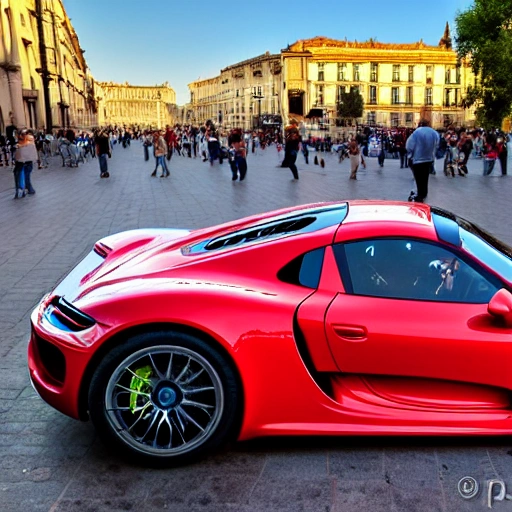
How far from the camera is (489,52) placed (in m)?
31.7

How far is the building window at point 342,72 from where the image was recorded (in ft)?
264

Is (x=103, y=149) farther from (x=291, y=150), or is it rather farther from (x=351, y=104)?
(x=351, y=104)

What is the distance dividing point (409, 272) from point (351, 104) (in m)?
74.8

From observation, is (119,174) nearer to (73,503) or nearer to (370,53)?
(73,503)

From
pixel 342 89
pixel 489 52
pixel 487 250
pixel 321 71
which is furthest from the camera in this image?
pixel 342 89

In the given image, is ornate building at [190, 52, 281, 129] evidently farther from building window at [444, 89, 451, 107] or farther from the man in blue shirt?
the man in blue shirt

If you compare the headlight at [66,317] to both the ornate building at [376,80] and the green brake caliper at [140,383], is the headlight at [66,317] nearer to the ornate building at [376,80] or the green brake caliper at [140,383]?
the green brake caliper at [140,383]

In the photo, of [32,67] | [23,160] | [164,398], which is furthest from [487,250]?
[32,67]

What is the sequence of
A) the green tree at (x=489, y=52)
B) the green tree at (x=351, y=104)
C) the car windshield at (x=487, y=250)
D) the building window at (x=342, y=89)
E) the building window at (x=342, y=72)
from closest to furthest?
the car windshield at (x=487, y=250)
the green tree at (x=489, y=52)
the green tree at (x=351, y=104)
the building window at (x=342, y=89)
the building window at (x=342, y=72)

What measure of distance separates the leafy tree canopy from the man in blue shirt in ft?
215

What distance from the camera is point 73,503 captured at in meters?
2.76

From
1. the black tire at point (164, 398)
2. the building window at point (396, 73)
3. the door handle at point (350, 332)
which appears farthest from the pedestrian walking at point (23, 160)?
the building window at point (396, 73)

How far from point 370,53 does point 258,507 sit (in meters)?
84.7

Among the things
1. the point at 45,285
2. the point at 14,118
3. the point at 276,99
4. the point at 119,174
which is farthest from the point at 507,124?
the point at 45,285
